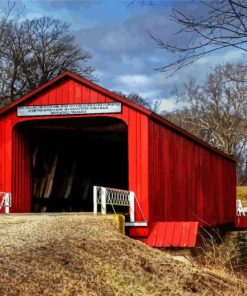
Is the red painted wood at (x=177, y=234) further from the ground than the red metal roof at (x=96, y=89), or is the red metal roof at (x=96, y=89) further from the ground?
the red metal roof at (x=96, y=89)

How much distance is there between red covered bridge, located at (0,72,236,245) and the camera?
47.6 ft

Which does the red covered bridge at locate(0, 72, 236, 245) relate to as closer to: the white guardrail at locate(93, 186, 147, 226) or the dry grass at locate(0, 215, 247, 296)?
the white guardrail at locate(93, 186, 147, 226)

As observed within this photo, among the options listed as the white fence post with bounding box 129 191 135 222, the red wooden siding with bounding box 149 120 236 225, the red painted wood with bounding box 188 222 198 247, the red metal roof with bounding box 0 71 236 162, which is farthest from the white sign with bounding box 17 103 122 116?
the red painted wood with bounding box 188 222 198 247

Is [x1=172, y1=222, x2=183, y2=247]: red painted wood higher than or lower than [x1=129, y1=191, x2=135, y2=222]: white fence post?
lower

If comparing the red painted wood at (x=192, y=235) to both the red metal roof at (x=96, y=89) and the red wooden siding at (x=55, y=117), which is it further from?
the red metal roof at (x=96, y=89)

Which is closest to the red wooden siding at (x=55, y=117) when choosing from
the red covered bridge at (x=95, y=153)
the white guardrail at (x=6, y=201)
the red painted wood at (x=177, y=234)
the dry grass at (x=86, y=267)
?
the red covered bridge at (x=95, y=153)

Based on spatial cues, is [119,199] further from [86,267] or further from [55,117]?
[86,267]

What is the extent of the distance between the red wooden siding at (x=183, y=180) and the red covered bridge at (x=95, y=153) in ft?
0.08

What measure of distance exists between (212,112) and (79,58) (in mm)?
13383

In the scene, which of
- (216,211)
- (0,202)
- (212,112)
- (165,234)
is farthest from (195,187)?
(212,112)

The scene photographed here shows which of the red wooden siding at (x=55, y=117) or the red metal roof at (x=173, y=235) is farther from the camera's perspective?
the red wooden siding at (x=55, y=117)

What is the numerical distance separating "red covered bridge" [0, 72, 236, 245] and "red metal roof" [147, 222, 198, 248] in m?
0.13

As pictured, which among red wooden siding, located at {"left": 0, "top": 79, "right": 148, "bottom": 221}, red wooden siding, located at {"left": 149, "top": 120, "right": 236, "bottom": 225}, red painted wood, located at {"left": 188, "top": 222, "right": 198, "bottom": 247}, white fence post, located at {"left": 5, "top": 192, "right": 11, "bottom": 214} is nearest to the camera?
red painted wood, located at {"left": 188, "top": 222, "right": 198, "bottom": 247}

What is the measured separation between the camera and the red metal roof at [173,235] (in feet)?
43.5
